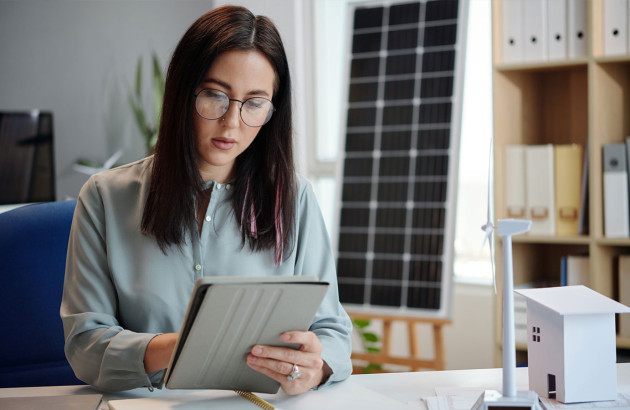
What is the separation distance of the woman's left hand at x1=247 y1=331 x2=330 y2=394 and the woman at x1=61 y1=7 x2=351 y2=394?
0.05m

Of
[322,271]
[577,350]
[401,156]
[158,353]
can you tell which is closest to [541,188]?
[401,156]

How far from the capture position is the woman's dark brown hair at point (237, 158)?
1.25 meters

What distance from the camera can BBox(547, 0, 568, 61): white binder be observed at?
2.27 meters

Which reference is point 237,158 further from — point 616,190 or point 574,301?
point 616,190

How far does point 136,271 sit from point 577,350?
0.80 m

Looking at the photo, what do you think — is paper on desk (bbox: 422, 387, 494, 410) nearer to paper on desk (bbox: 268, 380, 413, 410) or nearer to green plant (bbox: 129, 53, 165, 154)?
paper on desk (bbox: 268, 380, 413, 410)

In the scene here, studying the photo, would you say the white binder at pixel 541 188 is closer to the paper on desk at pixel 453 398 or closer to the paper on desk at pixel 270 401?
the paper on desk at pixel 453 398

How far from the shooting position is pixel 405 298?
2850mm

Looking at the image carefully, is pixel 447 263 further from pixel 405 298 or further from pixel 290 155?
pixel 290 155

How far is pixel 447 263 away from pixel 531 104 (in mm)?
722

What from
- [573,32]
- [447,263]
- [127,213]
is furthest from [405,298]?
[127,213]

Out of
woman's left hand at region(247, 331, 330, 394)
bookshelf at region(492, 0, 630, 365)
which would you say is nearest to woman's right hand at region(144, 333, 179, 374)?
woman's left hand at region(247, 331, 330, 394)

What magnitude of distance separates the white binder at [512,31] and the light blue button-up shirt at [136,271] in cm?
129

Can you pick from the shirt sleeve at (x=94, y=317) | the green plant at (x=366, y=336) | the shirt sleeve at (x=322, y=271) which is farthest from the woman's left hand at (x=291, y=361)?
the green plant at (x=366, y=336)
